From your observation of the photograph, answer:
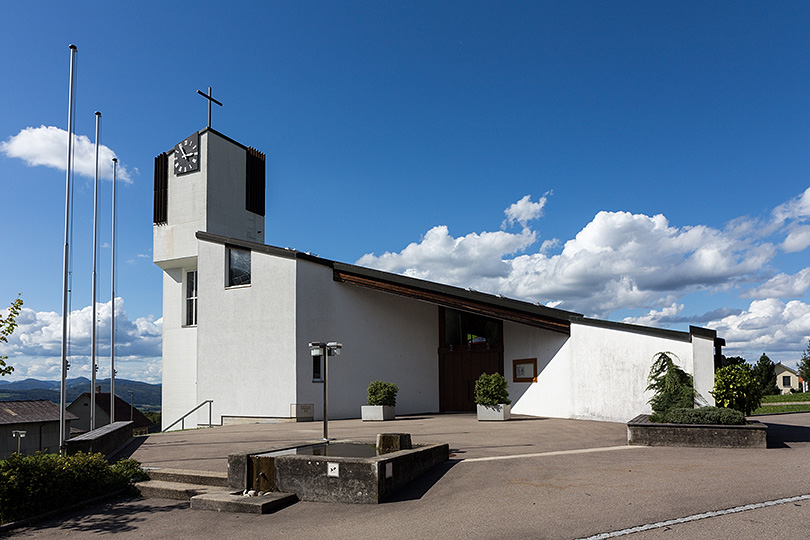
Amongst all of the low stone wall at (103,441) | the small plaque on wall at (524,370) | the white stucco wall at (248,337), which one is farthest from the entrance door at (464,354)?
the low stone wall at (103,441)

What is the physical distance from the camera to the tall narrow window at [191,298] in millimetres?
26359

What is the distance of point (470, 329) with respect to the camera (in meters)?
23.8

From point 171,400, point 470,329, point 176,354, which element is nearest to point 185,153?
point 176,354

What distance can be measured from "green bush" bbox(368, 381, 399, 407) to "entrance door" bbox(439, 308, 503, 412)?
449 cm

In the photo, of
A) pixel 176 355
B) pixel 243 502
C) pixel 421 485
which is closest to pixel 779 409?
pixel 421 485

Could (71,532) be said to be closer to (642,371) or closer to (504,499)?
(504,499)

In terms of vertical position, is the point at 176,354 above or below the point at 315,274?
below

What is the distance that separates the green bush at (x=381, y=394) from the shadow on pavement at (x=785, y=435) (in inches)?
422

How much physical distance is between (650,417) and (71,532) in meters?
11.6

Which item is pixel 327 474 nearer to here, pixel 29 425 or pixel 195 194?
pixel 195 194

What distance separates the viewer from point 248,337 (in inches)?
830

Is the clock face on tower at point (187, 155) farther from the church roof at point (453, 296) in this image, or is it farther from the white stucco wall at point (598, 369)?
the white stucco wall at point (598, 369)

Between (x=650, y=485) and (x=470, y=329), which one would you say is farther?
(x=470, y=329)

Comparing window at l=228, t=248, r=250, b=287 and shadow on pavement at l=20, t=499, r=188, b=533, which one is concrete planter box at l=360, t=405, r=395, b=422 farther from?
shadow on pavement at l=20, t=499, r=188, b=533
